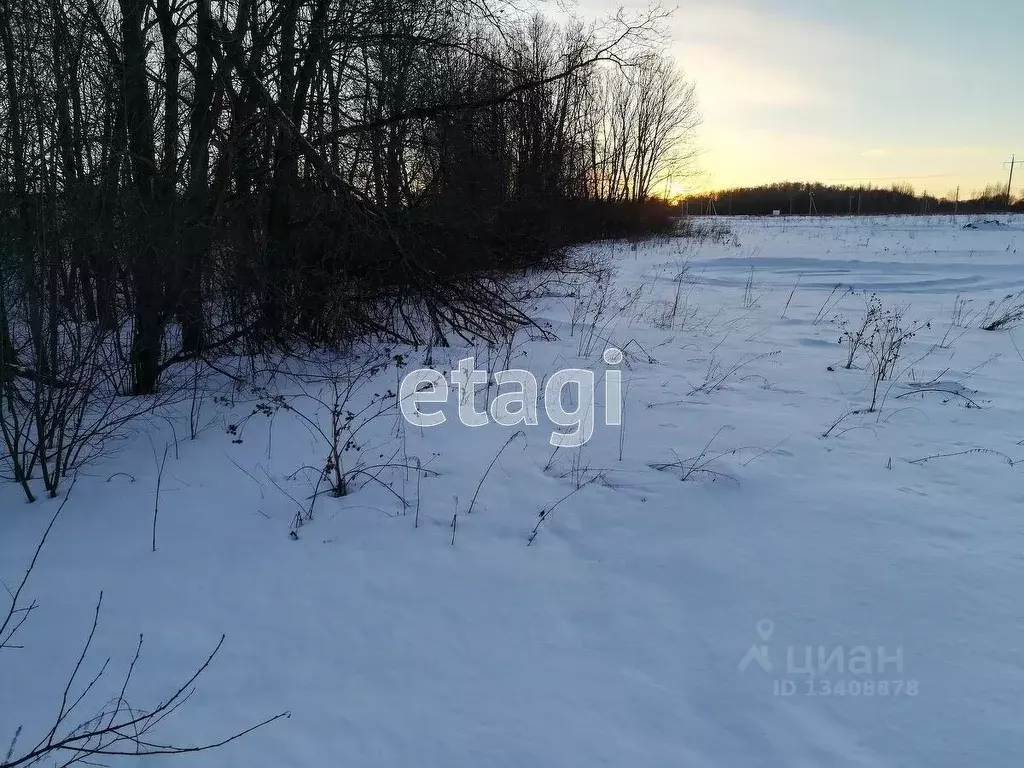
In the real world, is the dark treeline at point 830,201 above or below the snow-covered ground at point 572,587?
above

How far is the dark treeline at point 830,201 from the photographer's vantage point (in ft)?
190

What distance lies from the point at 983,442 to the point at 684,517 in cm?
229

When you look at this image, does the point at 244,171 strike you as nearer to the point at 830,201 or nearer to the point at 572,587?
the point at 572,587

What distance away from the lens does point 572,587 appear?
253 centimetres

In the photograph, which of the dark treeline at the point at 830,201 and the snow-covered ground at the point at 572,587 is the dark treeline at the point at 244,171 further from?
the dark treeline at the point at 830,201

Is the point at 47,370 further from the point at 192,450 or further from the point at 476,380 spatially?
the point at 476,380

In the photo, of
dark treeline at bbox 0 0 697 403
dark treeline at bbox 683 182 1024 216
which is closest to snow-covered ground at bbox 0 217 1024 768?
dark treeline at bbox 0 0 697 403

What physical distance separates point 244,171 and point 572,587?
16.3ft

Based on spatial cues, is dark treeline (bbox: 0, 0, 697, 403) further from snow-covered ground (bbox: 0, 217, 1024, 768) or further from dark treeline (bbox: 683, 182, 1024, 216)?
dark treeline (bbox: 683, 182, 1024, 216)

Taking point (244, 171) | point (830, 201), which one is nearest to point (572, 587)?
point (244, 171)

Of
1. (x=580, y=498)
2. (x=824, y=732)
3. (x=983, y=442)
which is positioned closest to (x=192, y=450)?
(x=580, y=498)

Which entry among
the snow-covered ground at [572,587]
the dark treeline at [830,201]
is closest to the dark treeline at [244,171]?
the snow-covered ground at [572,587]

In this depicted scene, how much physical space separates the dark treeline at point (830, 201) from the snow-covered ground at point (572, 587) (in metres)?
54.9

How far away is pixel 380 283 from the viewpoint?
6.07 m
